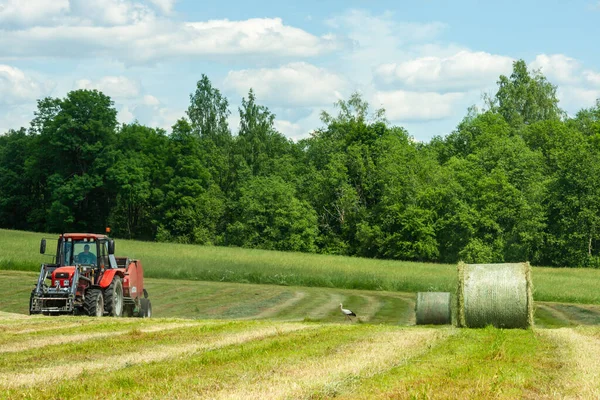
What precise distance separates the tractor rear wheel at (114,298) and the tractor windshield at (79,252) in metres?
0.80

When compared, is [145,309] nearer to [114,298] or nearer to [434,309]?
[114,298]

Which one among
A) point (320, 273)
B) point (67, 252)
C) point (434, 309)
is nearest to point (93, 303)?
point (67, 252)

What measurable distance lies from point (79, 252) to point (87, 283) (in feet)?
3.20

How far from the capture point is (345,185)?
78.9 meters

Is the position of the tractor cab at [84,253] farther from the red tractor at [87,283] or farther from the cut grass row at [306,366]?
the cut grass row at [306,366]

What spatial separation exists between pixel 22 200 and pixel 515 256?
1949 inches

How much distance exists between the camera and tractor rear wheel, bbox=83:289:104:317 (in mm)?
20125

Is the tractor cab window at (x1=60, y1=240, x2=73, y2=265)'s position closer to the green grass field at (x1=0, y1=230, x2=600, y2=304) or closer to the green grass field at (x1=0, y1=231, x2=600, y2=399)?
the green grass field at (x1=0, y1=231, x2=600, y2=399)

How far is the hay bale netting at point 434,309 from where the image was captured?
781 inches

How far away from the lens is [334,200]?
8150 centimetres

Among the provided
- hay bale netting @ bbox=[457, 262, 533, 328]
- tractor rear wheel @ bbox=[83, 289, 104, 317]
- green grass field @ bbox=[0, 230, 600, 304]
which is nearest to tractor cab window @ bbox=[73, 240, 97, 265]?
tractor rear wheel @ bbox=[83, 289, 104, 317]

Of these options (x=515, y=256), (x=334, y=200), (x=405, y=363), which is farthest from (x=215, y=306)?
(x=334, y=200)

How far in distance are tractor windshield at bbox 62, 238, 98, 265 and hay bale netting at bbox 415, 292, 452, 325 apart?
815 cm

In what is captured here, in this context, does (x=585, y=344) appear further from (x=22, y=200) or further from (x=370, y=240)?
(x=22, y=200)
